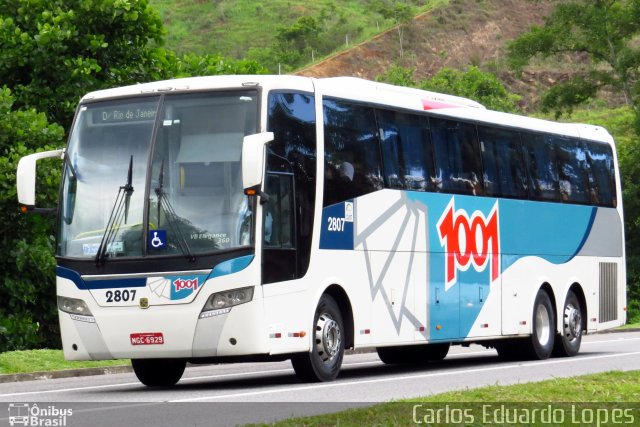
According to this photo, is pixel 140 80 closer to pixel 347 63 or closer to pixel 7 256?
pixel 7 256

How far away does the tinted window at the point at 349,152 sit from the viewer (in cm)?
1797

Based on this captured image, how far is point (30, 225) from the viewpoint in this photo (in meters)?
28.5

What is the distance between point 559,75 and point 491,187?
11554cm

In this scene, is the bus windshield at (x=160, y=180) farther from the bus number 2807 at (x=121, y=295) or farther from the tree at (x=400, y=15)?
the tree at (x=400, y=15)

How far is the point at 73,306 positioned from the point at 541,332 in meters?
9.49

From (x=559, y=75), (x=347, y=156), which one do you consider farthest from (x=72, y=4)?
(x=559, y=75)

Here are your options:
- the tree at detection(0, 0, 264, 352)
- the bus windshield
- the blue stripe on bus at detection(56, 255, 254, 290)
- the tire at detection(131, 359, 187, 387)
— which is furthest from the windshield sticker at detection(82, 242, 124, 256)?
the tree at detection(0, 0, 264, 352)

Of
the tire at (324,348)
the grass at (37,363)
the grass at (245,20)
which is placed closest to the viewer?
the tire at (324,348)

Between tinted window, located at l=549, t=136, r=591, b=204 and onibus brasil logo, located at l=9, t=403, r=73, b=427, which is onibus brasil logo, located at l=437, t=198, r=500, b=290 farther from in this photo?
onibus brasil logo, located at l=9, t=403, r=73, b=427

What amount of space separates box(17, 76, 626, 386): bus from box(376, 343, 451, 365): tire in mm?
1721

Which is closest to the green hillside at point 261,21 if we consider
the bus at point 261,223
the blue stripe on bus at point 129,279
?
the bus at point 261,223

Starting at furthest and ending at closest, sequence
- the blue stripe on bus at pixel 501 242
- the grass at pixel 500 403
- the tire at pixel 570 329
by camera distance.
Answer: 1. the tire at pixel 570 329
2. the blue stripe on bus at pixel 501 242
3. the grass at pixel 500 403

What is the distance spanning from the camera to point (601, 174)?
86.3 ft

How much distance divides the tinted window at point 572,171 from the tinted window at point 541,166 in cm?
23
